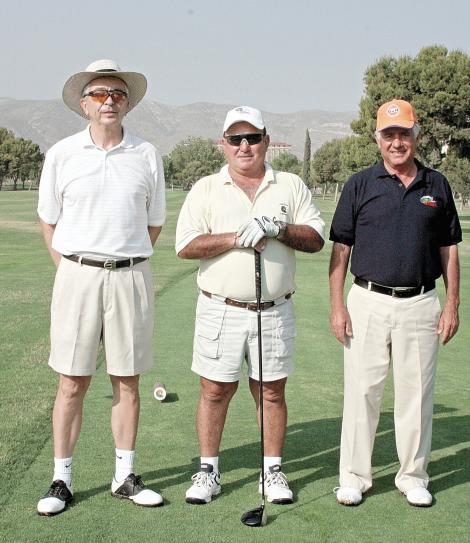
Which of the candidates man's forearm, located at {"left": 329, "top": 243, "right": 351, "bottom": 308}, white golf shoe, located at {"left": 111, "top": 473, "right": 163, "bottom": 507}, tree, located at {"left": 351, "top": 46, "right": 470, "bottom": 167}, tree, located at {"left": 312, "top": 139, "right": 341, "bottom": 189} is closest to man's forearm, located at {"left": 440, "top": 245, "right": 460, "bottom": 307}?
man's forearm, located at {"left": 329, "top": 243, "right": 351, "bottom": 308}

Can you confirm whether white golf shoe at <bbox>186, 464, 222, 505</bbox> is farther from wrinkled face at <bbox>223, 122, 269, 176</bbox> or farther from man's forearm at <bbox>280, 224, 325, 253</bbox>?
wrinkled face at <bbox>223, 122, 269, 176</bbox>

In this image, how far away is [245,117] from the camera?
167 inches

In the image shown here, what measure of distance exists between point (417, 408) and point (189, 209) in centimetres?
163

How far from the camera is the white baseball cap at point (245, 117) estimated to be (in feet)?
13.9

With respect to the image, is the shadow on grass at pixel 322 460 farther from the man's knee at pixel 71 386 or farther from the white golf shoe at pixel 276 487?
the man's knee at pixel 71 386

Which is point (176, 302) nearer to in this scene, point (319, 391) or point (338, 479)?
point (319, 391)

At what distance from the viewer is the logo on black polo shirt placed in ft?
14.0

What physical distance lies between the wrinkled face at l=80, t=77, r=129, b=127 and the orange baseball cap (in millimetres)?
1342

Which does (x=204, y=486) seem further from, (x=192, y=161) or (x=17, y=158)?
(x=192, y=161)

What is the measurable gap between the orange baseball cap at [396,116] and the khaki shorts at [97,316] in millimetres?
Answer: 1469

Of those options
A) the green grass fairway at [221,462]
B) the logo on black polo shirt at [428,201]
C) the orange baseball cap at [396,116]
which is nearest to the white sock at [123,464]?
the green grass fairway at [221,462]

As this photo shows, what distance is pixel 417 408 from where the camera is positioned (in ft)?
14.6

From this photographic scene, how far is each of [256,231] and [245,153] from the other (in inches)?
19.2

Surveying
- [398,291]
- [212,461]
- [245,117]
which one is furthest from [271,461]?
[245,117]
